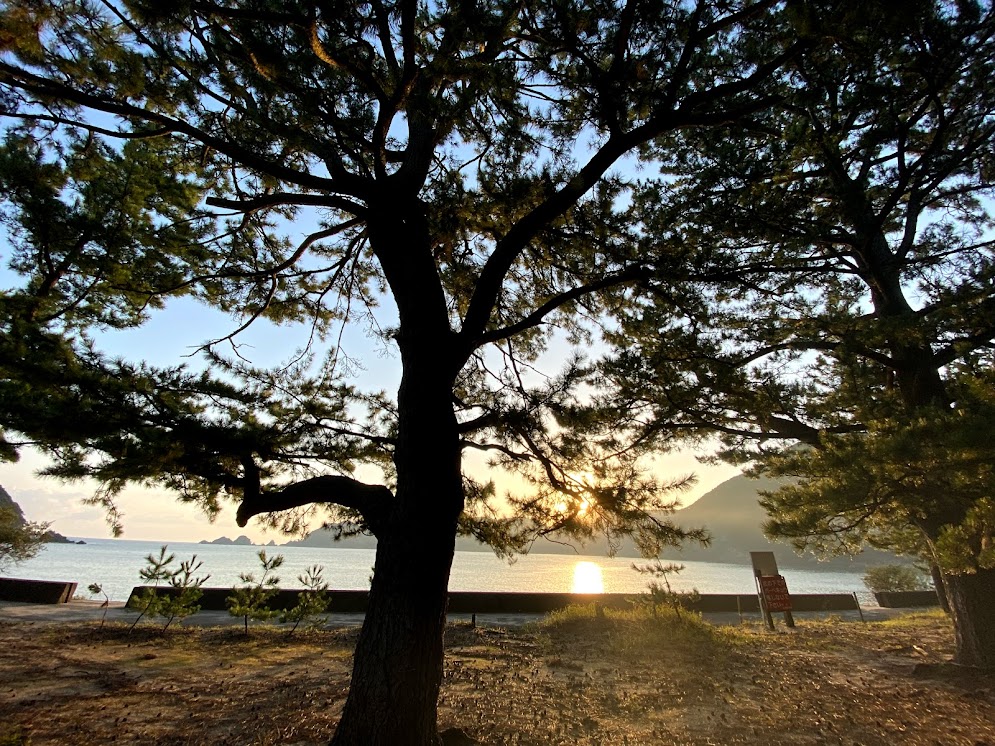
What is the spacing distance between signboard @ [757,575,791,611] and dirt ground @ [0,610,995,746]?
5.18 ft

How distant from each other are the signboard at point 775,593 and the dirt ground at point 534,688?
5.18 ft

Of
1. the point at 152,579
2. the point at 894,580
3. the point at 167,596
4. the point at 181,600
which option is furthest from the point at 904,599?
the point at 152,579

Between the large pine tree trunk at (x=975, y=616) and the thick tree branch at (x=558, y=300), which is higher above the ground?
the thick tree branch at (x=558, y=300)

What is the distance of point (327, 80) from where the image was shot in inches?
133

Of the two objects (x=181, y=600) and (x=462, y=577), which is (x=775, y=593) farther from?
(x=462, y=577)

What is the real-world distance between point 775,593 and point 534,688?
6888 mm

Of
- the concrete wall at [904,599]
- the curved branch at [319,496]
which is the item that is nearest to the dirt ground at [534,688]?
the curved branch at [319,496]

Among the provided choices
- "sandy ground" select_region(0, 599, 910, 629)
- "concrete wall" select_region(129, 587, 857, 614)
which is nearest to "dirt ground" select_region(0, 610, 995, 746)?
"sandy ground" select_region(0, 599, 910, 629)

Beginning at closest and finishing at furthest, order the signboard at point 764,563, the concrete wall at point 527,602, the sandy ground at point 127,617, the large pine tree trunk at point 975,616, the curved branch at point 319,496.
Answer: the curved branch at point 319,496 → the large pine tree trunk at point 975,616 → the sandy ground at point 127,617 → the concrete wall at point 527,602 → the signboard at point 764,563

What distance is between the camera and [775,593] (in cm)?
907

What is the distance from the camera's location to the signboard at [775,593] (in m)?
8.93

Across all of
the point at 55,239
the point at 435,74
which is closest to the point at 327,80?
the point at 435,74

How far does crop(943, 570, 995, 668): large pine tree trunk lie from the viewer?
523cm

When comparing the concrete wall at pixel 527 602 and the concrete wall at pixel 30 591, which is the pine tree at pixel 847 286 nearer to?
the concrete wall at pixel 527 602
